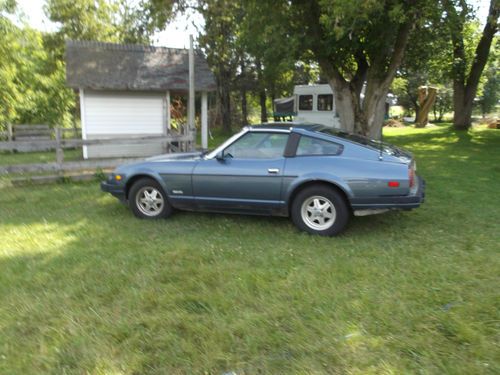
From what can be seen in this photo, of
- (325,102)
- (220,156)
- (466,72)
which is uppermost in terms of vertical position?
(466,72)

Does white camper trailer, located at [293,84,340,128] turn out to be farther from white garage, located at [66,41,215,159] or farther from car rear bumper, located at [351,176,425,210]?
car rear bumper, located at [351,176,425,210]

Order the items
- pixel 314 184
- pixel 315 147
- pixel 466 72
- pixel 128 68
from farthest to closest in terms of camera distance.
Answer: pixel 466 72 → pixel 128 68 → pixel 315 147 → pixel 314 184

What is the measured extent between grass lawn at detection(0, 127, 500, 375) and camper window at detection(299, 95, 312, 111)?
18435 mm

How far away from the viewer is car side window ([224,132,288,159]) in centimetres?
567

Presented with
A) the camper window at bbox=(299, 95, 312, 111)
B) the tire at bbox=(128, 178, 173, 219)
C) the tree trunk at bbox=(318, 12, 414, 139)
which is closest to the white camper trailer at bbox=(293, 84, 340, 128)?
the camper window at bbox=(299, 95, 312, 111)

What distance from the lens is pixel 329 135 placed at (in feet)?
18.4

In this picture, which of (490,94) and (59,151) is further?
(490,94)

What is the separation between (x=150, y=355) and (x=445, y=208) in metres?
5.52

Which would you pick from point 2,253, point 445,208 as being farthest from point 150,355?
point 445,208

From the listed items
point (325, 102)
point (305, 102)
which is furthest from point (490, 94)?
point (325, 102)

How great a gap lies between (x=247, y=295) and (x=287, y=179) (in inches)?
78.9

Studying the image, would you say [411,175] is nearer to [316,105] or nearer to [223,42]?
[316,105]

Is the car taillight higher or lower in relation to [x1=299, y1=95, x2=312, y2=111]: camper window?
lower

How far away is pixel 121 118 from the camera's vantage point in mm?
14805
